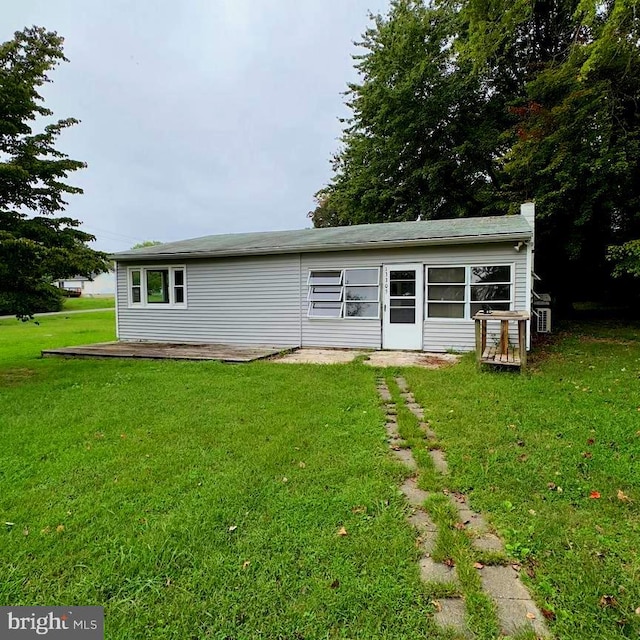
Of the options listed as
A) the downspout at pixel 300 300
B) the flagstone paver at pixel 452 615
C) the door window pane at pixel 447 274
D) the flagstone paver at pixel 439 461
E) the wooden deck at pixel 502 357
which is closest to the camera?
the flagstone paver at pixel 452 615

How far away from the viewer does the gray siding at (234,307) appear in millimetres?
9680

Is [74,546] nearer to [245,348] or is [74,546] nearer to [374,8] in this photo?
[245,348]

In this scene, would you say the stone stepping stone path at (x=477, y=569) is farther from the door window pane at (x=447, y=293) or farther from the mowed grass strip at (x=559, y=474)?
the door window pane at (x=447, y=293)

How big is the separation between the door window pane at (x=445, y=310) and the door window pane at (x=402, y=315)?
38cm

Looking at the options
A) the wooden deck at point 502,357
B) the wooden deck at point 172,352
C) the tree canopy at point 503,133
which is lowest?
the wooden deck at point 172,352

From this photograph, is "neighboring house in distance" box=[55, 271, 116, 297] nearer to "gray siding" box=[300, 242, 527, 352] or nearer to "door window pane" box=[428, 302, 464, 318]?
"gray siding" box=[300, 242, 527, 352]

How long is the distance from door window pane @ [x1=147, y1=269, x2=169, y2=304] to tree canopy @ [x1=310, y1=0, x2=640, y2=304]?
29.5ft

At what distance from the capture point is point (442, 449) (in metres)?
3.57

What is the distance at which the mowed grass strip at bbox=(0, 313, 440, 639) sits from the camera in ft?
5.79

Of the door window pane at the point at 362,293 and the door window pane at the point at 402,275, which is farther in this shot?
the door window pane at the point at 362,293

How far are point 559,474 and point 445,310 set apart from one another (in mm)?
5764

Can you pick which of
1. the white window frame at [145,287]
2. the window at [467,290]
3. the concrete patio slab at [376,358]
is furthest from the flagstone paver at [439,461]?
the white window frame at [145,287]

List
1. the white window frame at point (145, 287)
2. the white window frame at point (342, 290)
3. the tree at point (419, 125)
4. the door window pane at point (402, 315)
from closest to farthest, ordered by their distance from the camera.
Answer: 1. the door window pane at point (402, 315)
2. the white window frame at point (342, 290)
3. the white window frame at point (145, 287)
4. the tree at point (419, 125)

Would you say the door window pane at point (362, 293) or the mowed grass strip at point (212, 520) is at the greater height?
the door window pane at point (362, 293)
